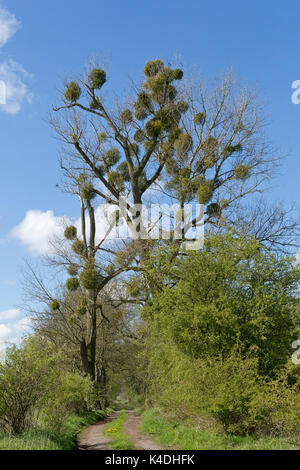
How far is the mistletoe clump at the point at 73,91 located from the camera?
1945 centimetres

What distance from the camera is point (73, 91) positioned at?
1947 cm

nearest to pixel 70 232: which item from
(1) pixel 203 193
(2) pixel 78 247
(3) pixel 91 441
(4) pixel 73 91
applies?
(2) pixel 78 247

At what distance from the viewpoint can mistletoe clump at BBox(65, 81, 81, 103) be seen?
1945 centimetres

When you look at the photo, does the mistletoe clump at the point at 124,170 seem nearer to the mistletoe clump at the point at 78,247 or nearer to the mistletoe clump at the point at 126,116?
the mistletoe clump at the point at 126,116

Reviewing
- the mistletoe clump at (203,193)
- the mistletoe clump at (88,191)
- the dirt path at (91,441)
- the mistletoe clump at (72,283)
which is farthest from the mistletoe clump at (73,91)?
the dirt path at (91,441)

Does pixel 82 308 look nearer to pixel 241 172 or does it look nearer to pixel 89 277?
pixel 89 277

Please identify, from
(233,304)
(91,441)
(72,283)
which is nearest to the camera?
(233,304)

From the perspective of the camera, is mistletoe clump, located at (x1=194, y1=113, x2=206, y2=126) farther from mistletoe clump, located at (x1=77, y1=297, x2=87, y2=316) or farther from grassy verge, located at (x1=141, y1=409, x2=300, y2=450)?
grassy verge, located at (x1=141, y1=409, x2=300, y2=450)

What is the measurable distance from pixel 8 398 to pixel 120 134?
13.4 metres

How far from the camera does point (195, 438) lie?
31.6 ft

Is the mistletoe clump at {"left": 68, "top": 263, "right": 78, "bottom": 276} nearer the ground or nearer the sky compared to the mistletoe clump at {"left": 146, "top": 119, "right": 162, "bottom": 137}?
nearer the ground

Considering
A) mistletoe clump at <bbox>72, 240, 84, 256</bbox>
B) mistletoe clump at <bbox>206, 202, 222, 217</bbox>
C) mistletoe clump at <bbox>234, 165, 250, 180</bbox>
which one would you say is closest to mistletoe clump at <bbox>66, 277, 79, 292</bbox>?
mistletoe clump at <bbox>72, 240, 84, 256</bbox>

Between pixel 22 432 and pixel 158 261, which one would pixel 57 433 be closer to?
pixel 22 432

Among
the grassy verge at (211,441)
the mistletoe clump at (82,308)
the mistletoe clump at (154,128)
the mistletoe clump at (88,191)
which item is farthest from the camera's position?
the mistletoe clump at (88,191)
